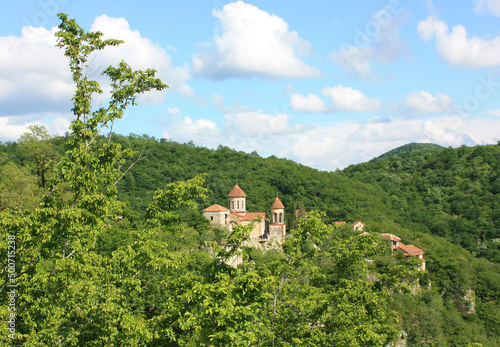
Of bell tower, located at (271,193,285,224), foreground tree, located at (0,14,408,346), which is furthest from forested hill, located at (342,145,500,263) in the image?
foreground tree, located at (0,14,408,346)

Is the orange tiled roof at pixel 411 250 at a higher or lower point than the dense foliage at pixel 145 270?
lower

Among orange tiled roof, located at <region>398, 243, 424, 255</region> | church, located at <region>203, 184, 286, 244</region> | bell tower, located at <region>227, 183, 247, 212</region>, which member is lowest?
orange tiled roof, located at <region>398, 243, 424, 255</region>

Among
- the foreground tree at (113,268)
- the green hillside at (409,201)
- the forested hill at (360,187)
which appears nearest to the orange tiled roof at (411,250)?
the green hillside at (409,201)

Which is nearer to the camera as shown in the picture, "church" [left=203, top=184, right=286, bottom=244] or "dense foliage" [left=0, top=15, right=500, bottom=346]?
"dense foliage" [left=0, top=15, right=500, bottom=346]

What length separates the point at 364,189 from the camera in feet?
263

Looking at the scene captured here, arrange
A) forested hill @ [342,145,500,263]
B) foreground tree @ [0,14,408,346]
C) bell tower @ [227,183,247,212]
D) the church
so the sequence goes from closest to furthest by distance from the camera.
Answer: foreground tree @ [0,14,408,346] → the church → bell tower @ [227,183,247,212] → forested hill @ [342,145,500,263]

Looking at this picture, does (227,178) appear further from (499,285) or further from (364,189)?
(499,285)

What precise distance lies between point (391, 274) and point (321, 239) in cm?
281

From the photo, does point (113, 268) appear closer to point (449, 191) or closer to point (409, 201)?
point (409, 201)

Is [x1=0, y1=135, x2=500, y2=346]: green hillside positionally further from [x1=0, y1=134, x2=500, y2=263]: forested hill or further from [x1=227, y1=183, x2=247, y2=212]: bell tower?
[x1=227, y1=183, x2=247, y2=212]: bell tower

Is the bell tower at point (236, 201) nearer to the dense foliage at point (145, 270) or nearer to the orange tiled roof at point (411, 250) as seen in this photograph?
the orange tiled roof at point (411, 250)

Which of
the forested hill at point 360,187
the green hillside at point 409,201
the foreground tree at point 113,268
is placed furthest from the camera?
the forested hill at point 360,187

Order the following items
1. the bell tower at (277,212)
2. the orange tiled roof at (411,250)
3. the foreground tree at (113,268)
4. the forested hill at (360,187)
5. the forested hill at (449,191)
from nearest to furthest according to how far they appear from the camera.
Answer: the foreground tree at (113,268)
the bell tower at (277,212)
the orange tiled roof at (411,250)
the forested hill at (360,187)
the forested hill at (449,191)

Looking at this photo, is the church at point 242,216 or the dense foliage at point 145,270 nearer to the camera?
the dense foliage at point 145,270
